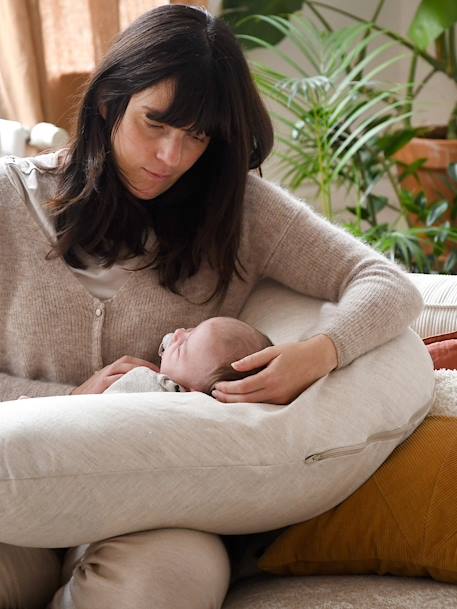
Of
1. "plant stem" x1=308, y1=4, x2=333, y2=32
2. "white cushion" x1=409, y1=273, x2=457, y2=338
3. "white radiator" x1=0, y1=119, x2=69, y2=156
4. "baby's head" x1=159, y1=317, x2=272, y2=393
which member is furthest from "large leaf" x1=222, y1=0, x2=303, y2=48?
"baby's head" x1=159, y1=317, x2=272, y2=393

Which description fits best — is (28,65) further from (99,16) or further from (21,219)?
(21,219)

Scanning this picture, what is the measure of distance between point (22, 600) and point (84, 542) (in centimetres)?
15

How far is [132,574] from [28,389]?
0.52 metres

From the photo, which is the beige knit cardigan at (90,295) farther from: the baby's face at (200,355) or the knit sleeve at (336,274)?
the baby's face at (200,355)

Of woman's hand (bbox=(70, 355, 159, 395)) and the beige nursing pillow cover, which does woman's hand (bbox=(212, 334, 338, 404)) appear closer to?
the beige nursing pillow cover

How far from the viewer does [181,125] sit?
1671 mm

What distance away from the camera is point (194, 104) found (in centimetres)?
166

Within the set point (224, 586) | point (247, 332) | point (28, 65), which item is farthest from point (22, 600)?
point (28, 65)

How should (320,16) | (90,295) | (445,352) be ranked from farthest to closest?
(320,16) < (445,352) < (90,295)

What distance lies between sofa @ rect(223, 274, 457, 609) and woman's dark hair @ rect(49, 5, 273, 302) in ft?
1.79

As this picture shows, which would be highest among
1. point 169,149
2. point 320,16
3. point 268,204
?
point 169,149

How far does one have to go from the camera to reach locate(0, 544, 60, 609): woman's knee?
1.40m

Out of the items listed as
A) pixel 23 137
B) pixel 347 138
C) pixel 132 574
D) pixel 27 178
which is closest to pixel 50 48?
pixel 23 137

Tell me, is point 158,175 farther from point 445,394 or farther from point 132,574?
point 132,574
